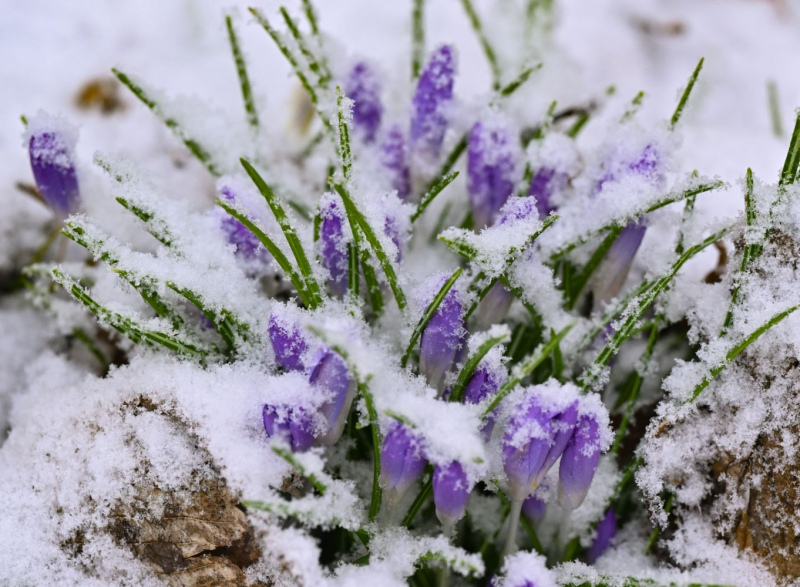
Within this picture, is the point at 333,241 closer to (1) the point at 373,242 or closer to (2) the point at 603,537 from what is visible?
(1) the point at 373,242

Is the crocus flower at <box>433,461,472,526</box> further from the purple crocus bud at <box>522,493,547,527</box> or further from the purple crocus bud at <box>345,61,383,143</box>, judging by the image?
the purple crocus bud at <box>345,61,383,143</box>

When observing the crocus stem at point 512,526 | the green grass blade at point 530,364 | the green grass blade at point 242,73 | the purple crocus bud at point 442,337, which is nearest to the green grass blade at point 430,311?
the purple crocus bud at point 442,337

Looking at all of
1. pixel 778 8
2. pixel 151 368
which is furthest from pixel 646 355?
pixel 778 8

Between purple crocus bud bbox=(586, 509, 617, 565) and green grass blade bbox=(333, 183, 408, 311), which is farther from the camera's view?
purple crocus bud bbox=(586, 509, 617, 565)

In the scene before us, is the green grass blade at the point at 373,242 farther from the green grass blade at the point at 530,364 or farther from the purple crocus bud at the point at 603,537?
the purple crocus bud at the point at 603,537

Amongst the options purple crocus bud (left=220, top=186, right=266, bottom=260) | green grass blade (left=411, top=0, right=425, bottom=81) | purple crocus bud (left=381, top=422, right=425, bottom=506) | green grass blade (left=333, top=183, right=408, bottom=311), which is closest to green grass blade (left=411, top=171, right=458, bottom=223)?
green grass blade (left=333, top=183, right=408, bottom=311)

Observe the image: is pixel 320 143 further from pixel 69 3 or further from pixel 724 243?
pixel 69 3
